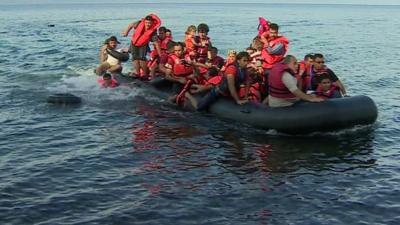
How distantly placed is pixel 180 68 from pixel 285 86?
3.74 meters

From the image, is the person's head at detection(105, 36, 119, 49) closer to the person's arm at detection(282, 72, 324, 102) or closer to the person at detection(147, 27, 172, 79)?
the person at detection(147, 27, 172, 79)

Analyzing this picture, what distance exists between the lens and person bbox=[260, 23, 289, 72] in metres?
10.9

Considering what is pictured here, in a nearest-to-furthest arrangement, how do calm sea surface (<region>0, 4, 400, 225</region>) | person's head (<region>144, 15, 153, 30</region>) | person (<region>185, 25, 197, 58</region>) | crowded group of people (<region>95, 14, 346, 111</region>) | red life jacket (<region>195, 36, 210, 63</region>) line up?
calm sea surface (<region>0, 4, 400, 225</region>) < crowded group of people (<region>95, 14, 346, 111</region>) < person (<region>185, 25, 197, 58</region>) < red life jacket (<region>195, 36, 210, 63</region>) < person's head (<region>144, 15, 153, 30</region>)

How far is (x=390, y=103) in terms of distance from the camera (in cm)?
1387

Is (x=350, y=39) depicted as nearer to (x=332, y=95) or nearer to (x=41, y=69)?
(x=41, y=69)

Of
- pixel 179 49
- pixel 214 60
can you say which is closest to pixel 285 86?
pixel 214 60

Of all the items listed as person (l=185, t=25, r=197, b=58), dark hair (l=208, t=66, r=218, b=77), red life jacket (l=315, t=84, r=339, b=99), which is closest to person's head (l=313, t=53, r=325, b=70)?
red life jacket (l=315, t=84, r=339, b=99)

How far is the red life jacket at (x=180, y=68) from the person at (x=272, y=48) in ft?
6.27

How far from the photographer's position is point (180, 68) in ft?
42.4

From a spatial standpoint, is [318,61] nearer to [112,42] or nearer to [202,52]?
[202,52]

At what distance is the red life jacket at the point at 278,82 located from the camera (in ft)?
31.7

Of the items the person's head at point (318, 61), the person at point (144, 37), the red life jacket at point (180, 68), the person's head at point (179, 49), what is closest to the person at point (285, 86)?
the person's head at point (318, 61)

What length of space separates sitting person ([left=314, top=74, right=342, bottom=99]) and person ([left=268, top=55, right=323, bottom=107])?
0.60 metres

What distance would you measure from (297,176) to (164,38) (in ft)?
25.5
